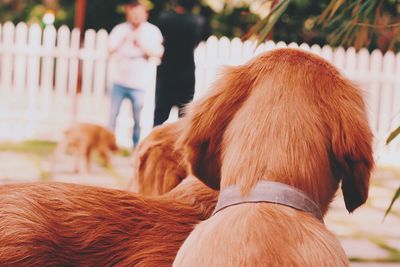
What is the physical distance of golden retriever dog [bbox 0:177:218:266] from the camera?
1.83 m

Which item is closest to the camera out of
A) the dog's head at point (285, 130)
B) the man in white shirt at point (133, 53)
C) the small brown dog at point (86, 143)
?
the dog's head at point (285, 130)

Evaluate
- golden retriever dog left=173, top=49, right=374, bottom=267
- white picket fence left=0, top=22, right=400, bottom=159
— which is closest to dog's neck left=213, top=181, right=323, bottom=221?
golden retriever dog left=173, top=49, right=374, bottom=267

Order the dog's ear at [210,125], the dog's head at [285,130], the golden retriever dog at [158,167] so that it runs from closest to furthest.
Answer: the dog's head at [285,130], the dog's ear at [210,125], the golden retriever dog at [158,167]

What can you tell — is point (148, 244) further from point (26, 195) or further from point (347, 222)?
point (347, 222)

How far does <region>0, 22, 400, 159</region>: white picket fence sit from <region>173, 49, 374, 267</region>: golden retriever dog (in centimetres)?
1099

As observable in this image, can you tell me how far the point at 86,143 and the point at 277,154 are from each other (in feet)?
26.5

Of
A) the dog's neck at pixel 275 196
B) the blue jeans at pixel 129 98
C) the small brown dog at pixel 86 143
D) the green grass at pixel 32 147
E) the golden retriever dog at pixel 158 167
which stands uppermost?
the dog's neck at pixel 275 196

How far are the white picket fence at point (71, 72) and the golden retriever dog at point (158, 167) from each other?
983 cm

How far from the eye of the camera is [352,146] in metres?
1.79

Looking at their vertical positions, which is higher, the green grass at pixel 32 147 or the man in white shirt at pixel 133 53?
the man in white shirt at pixel 133 53

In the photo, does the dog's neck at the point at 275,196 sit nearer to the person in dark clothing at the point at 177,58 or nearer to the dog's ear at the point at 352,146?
the dog's ear at the point at 352,146

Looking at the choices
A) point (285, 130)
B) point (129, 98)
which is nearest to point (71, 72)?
point (129, 98)

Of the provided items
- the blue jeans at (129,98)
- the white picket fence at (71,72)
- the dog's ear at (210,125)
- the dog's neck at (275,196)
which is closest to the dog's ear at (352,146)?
the dog's neck at (275,196)

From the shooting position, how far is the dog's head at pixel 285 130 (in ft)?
5.87
